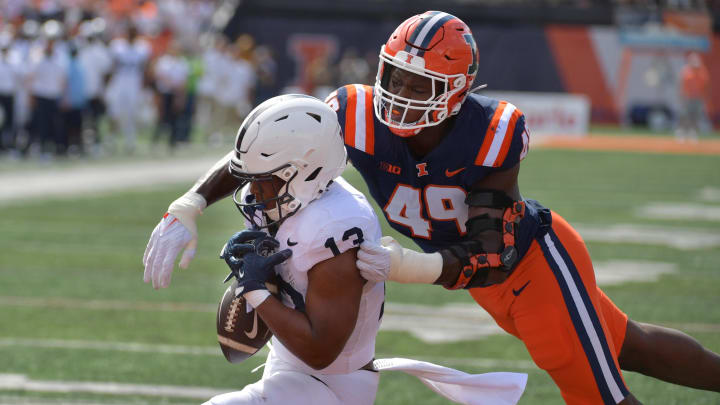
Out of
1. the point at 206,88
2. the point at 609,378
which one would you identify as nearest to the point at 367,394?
the point at 609,378

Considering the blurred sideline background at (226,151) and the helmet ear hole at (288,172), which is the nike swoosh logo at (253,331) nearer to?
the helmet ear hole at (288,172)

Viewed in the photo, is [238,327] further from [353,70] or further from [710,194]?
[353,70]

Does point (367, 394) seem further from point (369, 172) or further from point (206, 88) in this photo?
point (206, 88)

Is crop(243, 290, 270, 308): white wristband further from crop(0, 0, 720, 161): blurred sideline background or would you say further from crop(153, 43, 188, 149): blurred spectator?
crop(0, 0, 720, 161): blurred sideline background

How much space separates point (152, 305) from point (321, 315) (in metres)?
3.55

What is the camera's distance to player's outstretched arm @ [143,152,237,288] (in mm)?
3176

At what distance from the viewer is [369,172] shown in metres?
3.54

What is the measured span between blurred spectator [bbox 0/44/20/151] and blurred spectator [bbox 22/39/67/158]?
0.30m

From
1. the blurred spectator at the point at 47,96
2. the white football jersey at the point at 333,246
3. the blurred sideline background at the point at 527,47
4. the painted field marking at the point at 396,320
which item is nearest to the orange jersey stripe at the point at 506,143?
the white football jersey at the point at 333,246

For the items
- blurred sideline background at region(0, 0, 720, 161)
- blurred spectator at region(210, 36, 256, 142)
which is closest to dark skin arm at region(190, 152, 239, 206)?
blurred spectator at region(210, 36, 256, 142)

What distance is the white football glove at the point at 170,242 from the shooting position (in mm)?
3168

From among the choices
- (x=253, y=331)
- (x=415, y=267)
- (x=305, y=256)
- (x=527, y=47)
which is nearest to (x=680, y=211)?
(x=415, y=267)

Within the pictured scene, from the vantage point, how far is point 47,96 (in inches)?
563

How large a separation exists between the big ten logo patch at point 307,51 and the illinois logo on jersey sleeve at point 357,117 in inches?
867
